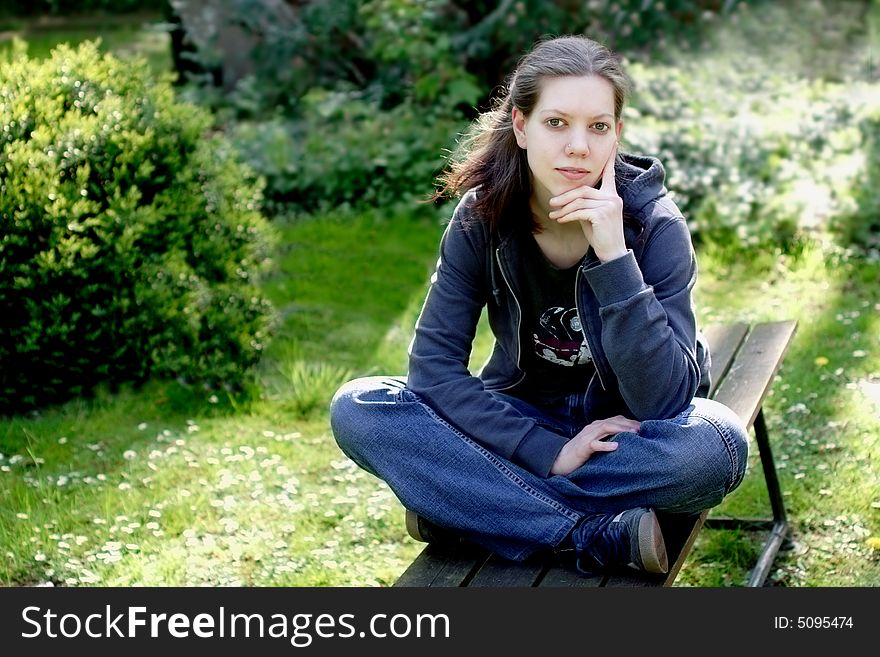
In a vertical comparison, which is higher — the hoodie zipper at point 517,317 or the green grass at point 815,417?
the hoodie zipper at point 517,317

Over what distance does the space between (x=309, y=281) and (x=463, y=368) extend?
10.1ft

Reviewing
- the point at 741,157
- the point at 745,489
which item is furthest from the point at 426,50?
the point at 745,489

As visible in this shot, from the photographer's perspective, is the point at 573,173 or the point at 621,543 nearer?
the point at 621,543

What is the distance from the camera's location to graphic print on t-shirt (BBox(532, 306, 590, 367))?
9.57 feet

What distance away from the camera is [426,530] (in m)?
2.78

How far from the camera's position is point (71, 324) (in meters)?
4.22

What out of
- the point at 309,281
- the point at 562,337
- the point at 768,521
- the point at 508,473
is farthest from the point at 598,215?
the point at 309,281

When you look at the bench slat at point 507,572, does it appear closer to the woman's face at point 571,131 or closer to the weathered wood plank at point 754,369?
the weathered wood plank at point 754,369

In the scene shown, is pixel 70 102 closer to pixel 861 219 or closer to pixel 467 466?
pixel 467 466

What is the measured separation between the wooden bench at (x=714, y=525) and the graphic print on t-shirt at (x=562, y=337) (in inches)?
17.6

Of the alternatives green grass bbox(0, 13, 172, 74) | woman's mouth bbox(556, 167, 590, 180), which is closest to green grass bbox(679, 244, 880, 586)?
woman's mouth bbox(556, 167, 590, 180)

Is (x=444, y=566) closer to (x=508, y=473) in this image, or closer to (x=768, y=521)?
(x=508, y=473)

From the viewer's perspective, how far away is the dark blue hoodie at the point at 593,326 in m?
2.63

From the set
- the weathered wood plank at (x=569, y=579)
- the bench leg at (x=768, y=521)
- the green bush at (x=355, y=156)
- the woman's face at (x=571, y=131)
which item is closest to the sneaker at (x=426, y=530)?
the weathered wood plank at (x=569, y=579)
